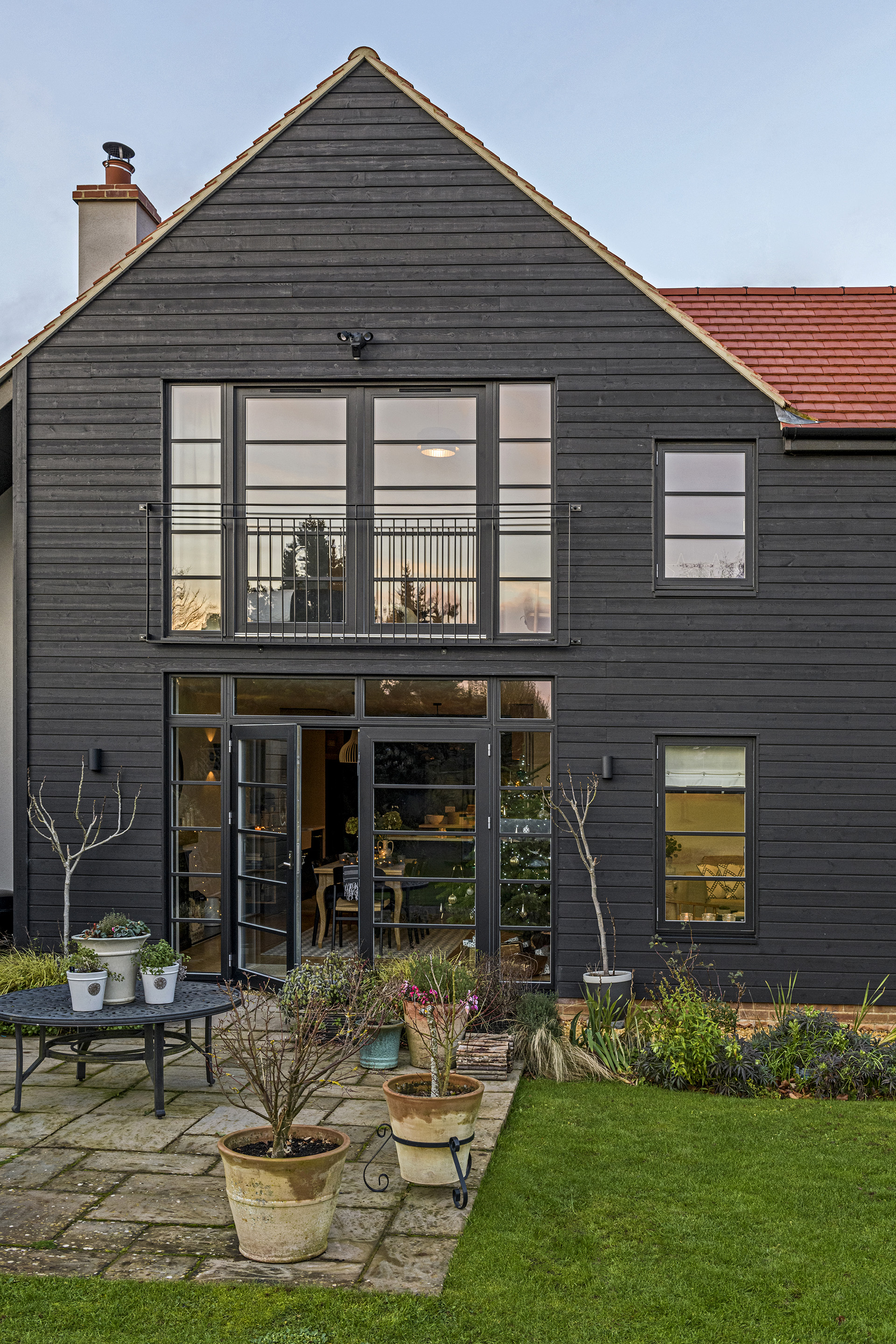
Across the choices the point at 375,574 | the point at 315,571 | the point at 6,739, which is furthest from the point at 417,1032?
the point at 6,739

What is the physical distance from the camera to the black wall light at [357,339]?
343 inches

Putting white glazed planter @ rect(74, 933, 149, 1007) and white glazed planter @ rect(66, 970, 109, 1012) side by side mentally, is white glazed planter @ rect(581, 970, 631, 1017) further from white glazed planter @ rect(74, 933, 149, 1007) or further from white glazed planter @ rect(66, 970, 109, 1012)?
white glazed planter @ rect(66, 970, 109, 1012)

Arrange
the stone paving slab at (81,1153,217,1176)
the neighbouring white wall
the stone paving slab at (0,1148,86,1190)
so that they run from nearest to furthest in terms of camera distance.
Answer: the stone paving slab at (0,1148,86,1190), the stone paving slab at (81,1153,217,1176), the neighbouring white wall

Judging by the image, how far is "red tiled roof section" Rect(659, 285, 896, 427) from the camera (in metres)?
8.74

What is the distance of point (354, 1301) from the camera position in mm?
3963

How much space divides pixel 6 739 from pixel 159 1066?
5247 millimetres

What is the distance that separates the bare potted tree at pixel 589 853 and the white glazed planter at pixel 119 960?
338 cm

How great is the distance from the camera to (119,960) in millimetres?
6395

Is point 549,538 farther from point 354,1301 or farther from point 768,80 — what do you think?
point 768,80

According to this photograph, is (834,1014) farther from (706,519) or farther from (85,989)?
(85,989)

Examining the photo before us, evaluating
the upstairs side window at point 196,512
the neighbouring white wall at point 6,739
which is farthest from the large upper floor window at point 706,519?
the neighbouring white wall at point 6,739

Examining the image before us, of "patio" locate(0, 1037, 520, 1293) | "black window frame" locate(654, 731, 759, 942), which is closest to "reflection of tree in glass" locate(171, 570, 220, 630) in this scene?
"patio" locate(0, 1037, 520, 1293)

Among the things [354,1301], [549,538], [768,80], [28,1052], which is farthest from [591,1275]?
[768,80]

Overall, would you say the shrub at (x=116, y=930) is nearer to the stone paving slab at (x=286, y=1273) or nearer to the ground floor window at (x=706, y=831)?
the stone paving slab at (x=286, y=1273)
